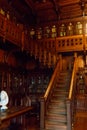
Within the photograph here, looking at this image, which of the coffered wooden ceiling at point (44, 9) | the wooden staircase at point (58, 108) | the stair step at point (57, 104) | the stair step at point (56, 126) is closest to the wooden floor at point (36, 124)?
the stair step at point (56, 126)

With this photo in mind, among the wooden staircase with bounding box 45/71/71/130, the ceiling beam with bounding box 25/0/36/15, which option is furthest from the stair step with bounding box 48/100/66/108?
the ceiling beam with bounding box 25/0/36/15

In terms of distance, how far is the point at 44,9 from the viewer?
1124 centimetres

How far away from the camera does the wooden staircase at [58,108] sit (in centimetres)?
671

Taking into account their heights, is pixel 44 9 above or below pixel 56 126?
above

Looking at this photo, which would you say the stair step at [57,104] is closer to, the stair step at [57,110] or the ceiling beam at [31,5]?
the stair step at [57,110]

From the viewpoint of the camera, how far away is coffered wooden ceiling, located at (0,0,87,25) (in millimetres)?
10344

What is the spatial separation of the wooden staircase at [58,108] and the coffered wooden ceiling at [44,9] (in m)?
3.98

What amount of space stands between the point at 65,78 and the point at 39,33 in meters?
3.50

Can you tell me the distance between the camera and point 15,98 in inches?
366

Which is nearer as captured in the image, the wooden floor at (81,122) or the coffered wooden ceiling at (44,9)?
the wooden floor at (81,122)

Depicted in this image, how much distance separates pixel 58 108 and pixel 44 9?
641 centimetres

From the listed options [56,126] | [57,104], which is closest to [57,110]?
[57,104]

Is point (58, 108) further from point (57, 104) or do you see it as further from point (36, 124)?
point (36, 124)

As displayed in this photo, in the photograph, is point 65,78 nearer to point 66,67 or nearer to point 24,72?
point 66,67
